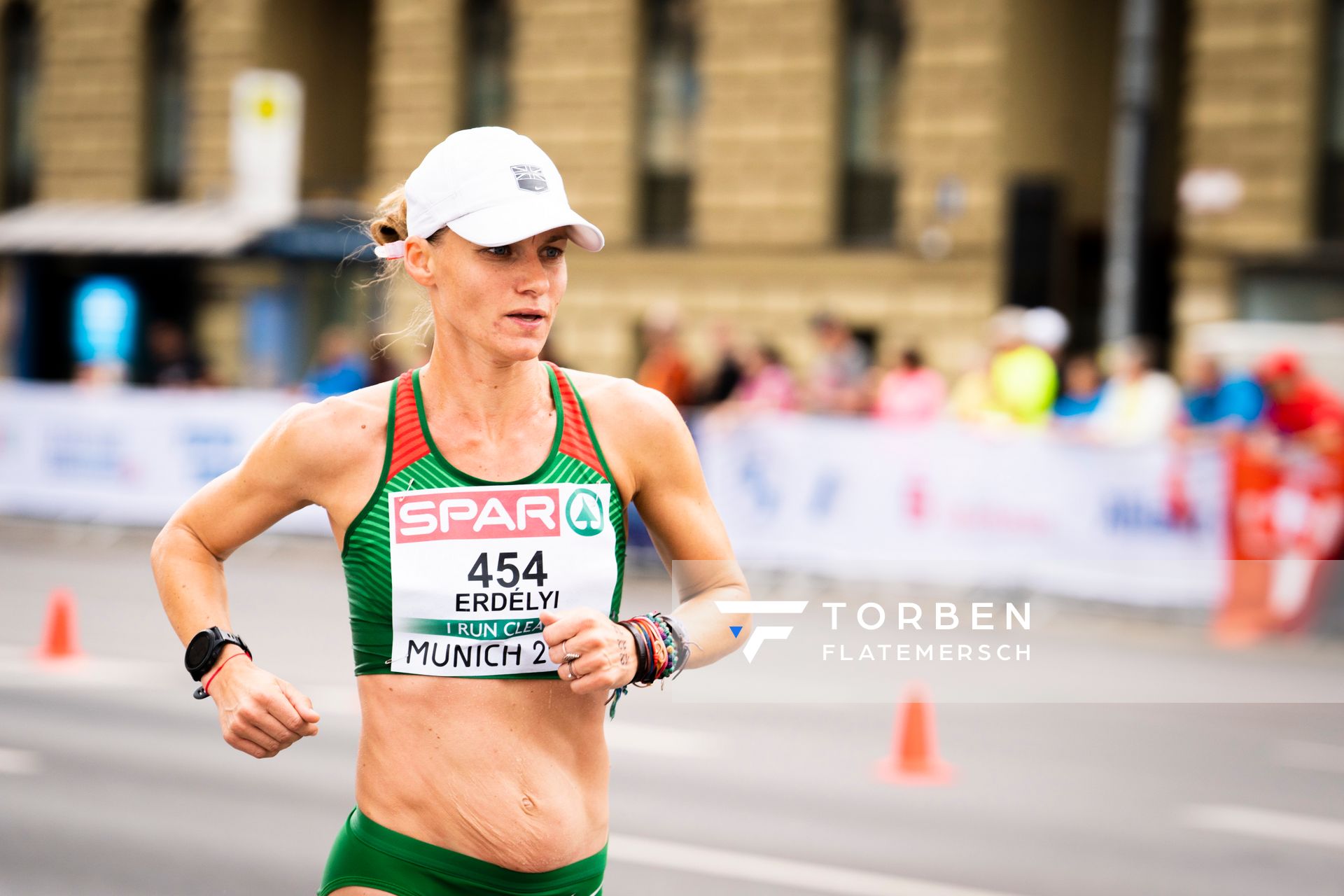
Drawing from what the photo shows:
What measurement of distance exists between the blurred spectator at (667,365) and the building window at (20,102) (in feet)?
65.6

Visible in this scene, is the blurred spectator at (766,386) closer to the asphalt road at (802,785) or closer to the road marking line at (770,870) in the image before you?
the asphalt road at (802,785)

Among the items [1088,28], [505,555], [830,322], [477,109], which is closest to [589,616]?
[505,555]

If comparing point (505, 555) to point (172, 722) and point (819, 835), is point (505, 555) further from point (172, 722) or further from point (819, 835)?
point (172, 722)

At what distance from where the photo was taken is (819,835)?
281 inches

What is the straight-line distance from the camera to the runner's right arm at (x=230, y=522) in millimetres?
2934

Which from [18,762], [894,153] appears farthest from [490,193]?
[894,153]

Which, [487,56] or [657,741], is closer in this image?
[657,741]

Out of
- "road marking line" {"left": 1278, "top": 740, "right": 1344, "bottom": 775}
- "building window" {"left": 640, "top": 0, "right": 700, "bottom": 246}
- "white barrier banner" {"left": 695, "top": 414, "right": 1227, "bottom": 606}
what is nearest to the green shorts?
"road marking line" {"left": 1278, "top": 740, "right": 1344, "bottom": 775}

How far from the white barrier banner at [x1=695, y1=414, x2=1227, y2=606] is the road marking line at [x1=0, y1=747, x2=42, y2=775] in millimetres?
5543

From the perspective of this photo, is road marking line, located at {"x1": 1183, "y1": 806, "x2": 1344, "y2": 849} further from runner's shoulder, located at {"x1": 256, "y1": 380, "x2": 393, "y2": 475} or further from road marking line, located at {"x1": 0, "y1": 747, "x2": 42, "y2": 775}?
runner's shoulder, located at {"x1": 256, "y1": 380, "x2": 393, "y2": 475}

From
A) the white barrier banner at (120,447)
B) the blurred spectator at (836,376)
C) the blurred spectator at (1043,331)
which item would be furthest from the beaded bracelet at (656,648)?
the white barrier banner at (120,447)

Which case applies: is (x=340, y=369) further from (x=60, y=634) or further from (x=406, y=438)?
(x=406, y=438)

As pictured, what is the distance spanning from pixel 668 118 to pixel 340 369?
9.23m

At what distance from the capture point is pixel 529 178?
2.79 meters
